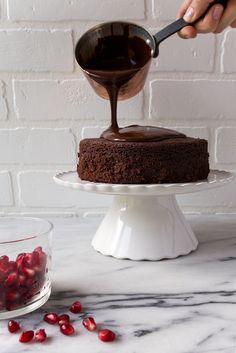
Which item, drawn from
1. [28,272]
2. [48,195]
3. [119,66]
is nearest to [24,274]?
[28,272]

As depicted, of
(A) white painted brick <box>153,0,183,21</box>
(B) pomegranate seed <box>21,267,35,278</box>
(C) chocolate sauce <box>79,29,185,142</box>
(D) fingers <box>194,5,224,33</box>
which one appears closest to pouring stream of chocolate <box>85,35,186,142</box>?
(C) chocolate sauce <box>79,29,185,142</box>

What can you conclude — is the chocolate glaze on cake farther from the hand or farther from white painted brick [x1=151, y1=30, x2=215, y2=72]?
white painted brick [x1=151, y1=30, x2=215, y2=72]

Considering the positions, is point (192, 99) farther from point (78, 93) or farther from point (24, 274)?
point (24, 274)

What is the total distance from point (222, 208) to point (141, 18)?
50 cm

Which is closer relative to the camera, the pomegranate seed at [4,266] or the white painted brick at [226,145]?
the pomegranate seed at [4,266]

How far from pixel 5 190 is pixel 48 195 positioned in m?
0.11

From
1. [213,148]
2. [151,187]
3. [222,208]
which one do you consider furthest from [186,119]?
[151,187]

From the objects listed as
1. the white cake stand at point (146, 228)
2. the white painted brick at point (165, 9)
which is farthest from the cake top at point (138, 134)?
the white painted brick at point (165, 9)

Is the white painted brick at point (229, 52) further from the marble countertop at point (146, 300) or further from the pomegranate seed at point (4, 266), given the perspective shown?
the pomegranate seed at point (4, 266)

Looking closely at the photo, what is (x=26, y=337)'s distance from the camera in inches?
22.1

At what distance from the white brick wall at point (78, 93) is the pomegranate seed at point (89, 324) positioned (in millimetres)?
575

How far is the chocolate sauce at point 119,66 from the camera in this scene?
0.85 m

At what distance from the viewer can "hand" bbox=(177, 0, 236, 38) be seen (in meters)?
0.80

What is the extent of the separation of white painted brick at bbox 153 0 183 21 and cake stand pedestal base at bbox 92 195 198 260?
441 millimetres
